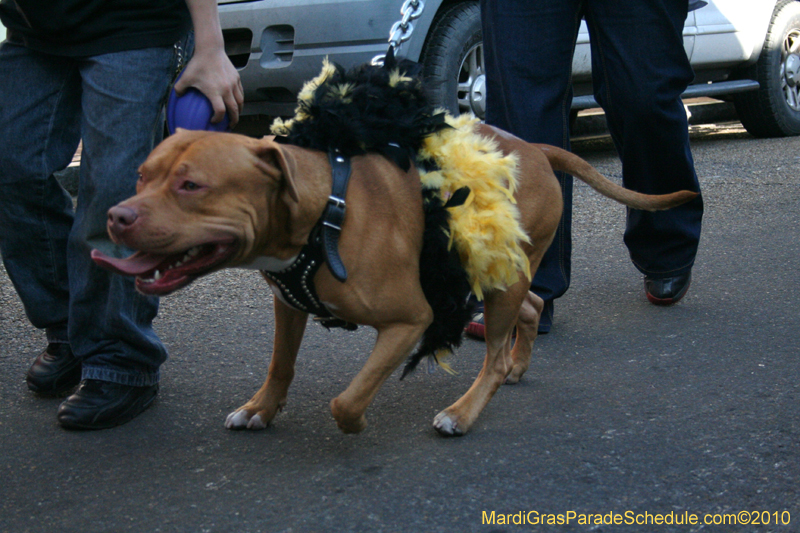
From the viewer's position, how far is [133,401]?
2709 millimetres

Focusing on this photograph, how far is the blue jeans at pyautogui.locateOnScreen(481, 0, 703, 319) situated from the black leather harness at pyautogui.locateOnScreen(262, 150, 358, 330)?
1279mm

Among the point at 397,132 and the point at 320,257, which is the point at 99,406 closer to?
the point at 320,257

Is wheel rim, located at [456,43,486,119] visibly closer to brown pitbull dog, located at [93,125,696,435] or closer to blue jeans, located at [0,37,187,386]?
brown pitbull dog, located at [93,125,696,435]

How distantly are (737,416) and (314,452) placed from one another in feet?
4.11

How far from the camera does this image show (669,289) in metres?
3.65

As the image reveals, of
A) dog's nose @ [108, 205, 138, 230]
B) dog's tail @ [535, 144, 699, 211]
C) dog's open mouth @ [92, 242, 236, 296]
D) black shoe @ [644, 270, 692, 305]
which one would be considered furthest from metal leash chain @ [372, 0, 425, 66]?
dog's nose @ [108, 205, 138, 230]

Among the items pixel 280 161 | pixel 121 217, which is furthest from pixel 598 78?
pixel 121 217

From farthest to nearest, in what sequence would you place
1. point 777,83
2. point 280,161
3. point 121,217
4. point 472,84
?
point 777,83
point 472,84
point 280,161
point 121,217

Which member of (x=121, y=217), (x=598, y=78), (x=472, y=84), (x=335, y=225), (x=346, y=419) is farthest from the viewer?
(x=472, y=84)

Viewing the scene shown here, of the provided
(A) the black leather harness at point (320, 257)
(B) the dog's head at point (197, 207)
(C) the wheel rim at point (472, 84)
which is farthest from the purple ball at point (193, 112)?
(C) the wheel rim at point (472, 84)

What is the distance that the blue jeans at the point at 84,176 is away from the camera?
Result: 259 cm

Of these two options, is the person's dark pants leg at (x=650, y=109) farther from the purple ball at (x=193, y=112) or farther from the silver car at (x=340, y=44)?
the silver car at (x=340, y=44)

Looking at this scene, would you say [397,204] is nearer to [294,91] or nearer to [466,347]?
[466,347]

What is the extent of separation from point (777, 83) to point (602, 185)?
18.3 feet
